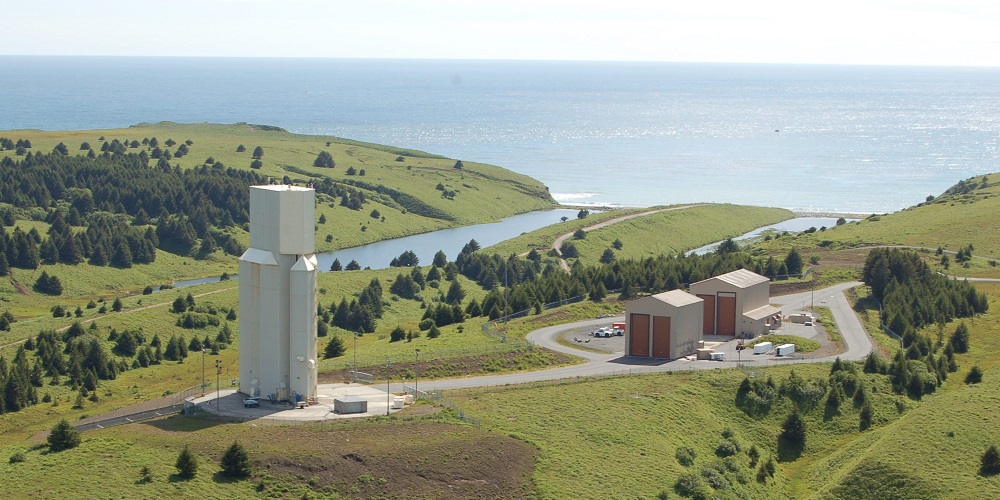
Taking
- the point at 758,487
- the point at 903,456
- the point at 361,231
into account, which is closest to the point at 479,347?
the point at 758,487

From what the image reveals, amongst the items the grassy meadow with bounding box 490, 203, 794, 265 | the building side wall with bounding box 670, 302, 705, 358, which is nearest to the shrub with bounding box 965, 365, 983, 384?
the building side wall with bounding box 670, 302, 705, 358

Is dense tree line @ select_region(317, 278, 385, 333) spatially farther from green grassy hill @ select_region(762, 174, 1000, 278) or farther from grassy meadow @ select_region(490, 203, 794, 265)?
green grassy hill @ select_region(762, 174, 1000, 278)

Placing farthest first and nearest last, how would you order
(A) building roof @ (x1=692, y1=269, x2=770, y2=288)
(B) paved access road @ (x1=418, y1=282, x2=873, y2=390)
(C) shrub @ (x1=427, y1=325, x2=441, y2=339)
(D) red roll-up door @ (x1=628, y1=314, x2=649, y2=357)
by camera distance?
(A) building roof @ (x1=692, y1=269, x2=770, y2=288) < (C) shrub @ (x1=427, y1=325, x2=441, y2=339) < (D) red roll-up door @ (x1=628, y1=314, x2=649, y2=357) < (B) paved access road @ (x1=418, y1=282, x2=873, y2=390)

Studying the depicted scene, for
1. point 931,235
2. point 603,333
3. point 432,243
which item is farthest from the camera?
point 432,243

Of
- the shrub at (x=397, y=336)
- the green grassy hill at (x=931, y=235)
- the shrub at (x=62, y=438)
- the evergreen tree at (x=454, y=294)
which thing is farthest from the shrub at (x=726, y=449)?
the evergreen tree at (x=454, y=294)

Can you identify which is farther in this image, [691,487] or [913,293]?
[913,293]

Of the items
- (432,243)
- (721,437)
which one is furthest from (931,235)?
(721,437)

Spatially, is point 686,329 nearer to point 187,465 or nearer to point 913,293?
point 913,293
